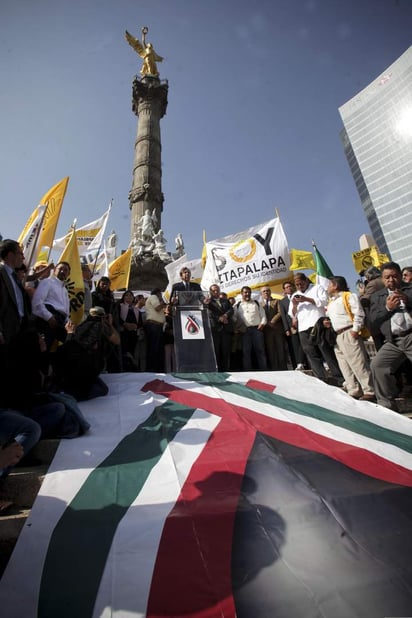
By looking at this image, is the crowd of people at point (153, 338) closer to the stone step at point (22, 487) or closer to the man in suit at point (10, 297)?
the man in suit at point (10, 297)

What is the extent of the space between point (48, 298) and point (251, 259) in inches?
169

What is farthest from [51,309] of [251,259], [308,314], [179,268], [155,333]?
[179,268]

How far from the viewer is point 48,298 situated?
3.98 metres

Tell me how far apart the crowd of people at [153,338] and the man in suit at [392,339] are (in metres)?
0.01

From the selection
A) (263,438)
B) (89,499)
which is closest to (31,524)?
(89,499)

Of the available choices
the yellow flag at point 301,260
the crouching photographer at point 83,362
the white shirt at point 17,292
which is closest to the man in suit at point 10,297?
the white shirt at point 17,292

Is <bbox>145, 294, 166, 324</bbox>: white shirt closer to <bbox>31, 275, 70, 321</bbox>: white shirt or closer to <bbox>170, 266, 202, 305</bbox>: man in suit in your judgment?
<bbox>170, 266, 202, 305</bbox>: man in suit

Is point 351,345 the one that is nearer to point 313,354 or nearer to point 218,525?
point 313,354

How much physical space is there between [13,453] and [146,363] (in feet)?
12.7

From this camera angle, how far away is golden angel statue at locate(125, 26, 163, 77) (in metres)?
25.7

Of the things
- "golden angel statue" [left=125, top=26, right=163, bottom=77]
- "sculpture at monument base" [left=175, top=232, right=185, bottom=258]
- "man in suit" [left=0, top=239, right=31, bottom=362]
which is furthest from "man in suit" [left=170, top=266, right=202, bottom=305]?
"golden angel statue" [left=125, top=26, right=163, bottom=77]

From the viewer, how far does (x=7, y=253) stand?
3.20 metres

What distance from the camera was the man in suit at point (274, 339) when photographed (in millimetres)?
5797

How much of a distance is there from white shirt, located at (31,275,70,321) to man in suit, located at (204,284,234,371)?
235 centimetres
